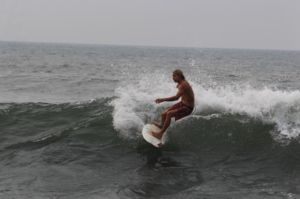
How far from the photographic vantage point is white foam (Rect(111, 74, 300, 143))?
43.0 ft

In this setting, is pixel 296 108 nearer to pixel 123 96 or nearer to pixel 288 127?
pixel 288 127

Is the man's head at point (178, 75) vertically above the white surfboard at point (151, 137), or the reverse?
the man's head at point (178, 75)

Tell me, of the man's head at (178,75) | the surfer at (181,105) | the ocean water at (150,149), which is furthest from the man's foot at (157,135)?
the man's head at (178,75)

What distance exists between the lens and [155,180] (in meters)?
9.84

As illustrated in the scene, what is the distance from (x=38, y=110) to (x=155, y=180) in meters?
7.75

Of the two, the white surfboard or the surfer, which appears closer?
the surfer

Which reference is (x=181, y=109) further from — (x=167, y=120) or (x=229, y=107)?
(x=229, y=107)

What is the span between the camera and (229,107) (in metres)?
14.5

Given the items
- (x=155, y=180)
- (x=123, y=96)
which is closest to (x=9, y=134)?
(x=123, y=96)

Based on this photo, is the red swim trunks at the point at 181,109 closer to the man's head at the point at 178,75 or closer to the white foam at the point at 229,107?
the man's head at the point at 178,75

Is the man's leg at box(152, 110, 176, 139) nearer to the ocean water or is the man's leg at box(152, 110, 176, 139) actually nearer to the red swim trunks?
the red swim trunks

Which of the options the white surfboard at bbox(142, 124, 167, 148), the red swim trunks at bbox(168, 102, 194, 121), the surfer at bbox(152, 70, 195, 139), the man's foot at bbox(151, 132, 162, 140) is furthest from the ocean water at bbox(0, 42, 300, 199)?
the red swim trunks at bbox(168, 102, 194, 121)

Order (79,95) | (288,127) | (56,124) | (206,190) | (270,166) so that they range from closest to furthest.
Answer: (206,190) < (270,166) < (288,127) < (56,124) < (79,95)

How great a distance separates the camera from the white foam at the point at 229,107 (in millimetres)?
13102
